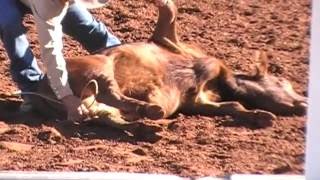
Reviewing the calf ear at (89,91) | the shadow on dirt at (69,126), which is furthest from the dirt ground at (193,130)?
the calf ear at (89,91)

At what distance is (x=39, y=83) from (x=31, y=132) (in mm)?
357

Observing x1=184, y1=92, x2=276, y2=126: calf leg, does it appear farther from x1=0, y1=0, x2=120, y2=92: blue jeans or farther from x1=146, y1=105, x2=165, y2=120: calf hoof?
x1=0, y1=0, x2=120, y2=92: blue jeans

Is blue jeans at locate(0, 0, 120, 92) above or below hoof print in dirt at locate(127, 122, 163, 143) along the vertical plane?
above

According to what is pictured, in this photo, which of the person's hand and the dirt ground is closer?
the dirt ground

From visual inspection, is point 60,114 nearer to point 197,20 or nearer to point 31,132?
point 31,132

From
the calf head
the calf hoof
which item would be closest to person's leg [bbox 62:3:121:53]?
the calf hoof

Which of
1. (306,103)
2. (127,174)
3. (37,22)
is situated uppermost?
(37,22)

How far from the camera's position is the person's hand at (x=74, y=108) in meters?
7.75

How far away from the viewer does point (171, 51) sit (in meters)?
7.90

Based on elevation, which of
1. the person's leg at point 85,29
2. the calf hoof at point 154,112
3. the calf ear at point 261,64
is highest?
the person's leg at point 85,29

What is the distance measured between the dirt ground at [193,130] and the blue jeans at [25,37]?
0.06 m

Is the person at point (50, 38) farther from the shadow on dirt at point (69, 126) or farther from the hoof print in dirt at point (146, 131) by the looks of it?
the hoof print in dirt at point (146, 131)

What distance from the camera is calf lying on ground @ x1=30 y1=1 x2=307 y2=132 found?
7.74 metres

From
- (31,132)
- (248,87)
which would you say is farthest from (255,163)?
(31,132)
